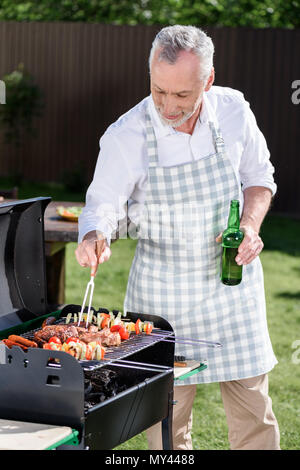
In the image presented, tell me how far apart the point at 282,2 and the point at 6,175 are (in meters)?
5.92

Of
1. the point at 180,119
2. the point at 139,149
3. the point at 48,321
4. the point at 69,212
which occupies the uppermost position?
the point at 180,119

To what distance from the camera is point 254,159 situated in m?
3.02

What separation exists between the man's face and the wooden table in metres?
1.85

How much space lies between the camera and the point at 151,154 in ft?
9.52

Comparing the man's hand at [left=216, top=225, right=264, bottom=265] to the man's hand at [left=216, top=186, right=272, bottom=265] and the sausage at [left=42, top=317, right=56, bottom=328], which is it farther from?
the sausage at [left=42, top=317, right=56, bottom=328]

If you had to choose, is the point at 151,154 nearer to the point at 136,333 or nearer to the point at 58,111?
the point at 136,333

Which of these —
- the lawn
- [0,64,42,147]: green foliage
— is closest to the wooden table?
the lawn

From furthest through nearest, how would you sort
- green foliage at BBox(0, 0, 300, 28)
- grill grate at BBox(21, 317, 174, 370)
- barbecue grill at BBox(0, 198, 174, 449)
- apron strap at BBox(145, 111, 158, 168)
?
green foliage at BBox(0, 0, 300, 28), apron strap at BBox(145, 111, 158, 168), grill grate at BBox(21, 317, 174, 370), barbecue grill at BBox(0, 198, 174, 449)

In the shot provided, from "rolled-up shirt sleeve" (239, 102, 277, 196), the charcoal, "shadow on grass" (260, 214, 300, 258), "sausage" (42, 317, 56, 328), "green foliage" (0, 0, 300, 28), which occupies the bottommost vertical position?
"shadow on grass" (260, 214, 300, 258)

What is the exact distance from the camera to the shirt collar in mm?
2895

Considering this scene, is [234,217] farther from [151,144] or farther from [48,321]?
[48,321]

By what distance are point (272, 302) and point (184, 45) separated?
4.58m

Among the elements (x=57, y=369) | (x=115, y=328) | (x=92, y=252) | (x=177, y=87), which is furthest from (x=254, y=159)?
(x=57, y=369)

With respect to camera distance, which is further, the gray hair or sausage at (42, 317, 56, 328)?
sausage at (42, 317, 56, 328)
